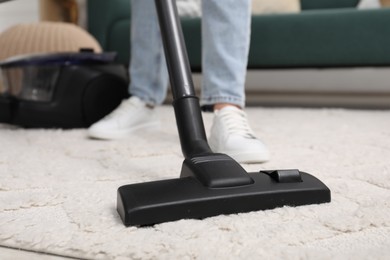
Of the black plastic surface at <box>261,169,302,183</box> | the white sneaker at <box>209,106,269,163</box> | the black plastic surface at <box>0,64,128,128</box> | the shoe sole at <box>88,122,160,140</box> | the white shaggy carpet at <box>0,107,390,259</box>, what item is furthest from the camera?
the black plastic surface at <box>0,64,128,128</box>

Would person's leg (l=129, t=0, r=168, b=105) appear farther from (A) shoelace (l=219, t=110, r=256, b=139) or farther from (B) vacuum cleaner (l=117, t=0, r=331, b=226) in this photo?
(B) vacuum cleaner (l=117, t=0, r=331, b=226)

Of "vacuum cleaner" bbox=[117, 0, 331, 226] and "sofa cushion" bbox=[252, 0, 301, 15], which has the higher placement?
"sofa cushion" bbox=[252, 0, 301, 15]

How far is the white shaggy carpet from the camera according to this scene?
46 cm

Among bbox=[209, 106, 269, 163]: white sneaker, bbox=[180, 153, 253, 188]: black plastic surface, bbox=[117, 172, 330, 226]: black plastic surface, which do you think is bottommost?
bbox=[209, 106, 269, 163]: white sneaker

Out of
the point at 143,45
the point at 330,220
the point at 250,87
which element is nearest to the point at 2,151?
the point at 143,45

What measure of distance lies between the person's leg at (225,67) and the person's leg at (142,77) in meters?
0.28

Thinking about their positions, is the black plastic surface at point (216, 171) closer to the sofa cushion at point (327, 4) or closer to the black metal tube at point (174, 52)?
the black metal tube at point (174, 52)

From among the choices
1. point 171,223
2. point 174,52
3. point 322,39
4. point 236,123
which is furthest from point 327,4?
point 171,223

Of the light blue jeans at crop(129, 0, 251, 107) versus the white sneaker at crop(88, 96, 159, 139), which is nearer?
the light blue jeans at crop(129, 0, 251, 107)

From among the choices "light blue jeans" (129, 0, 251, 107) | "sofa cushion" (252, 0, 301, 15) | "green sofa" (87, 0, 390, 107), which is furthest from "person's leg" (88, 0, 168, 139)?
"sofa cushion" (252, 0, 301, 15)

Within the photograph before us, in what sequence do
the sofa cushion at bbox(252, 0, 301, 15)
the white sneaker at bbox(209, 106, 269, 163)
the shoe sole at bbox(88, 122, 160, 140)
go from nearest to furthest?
the white sneaker at bbox(209, 106, 269, 163), the shoe sole at bbox(88, 122, 160, 140), the sofa cushion at bbox(252, 0, 301, 15)

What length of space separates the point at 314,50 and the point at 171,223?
1.47m

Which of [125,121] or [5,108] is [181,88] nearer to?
[125,121]

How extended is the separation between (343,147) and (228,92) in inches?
11.7
